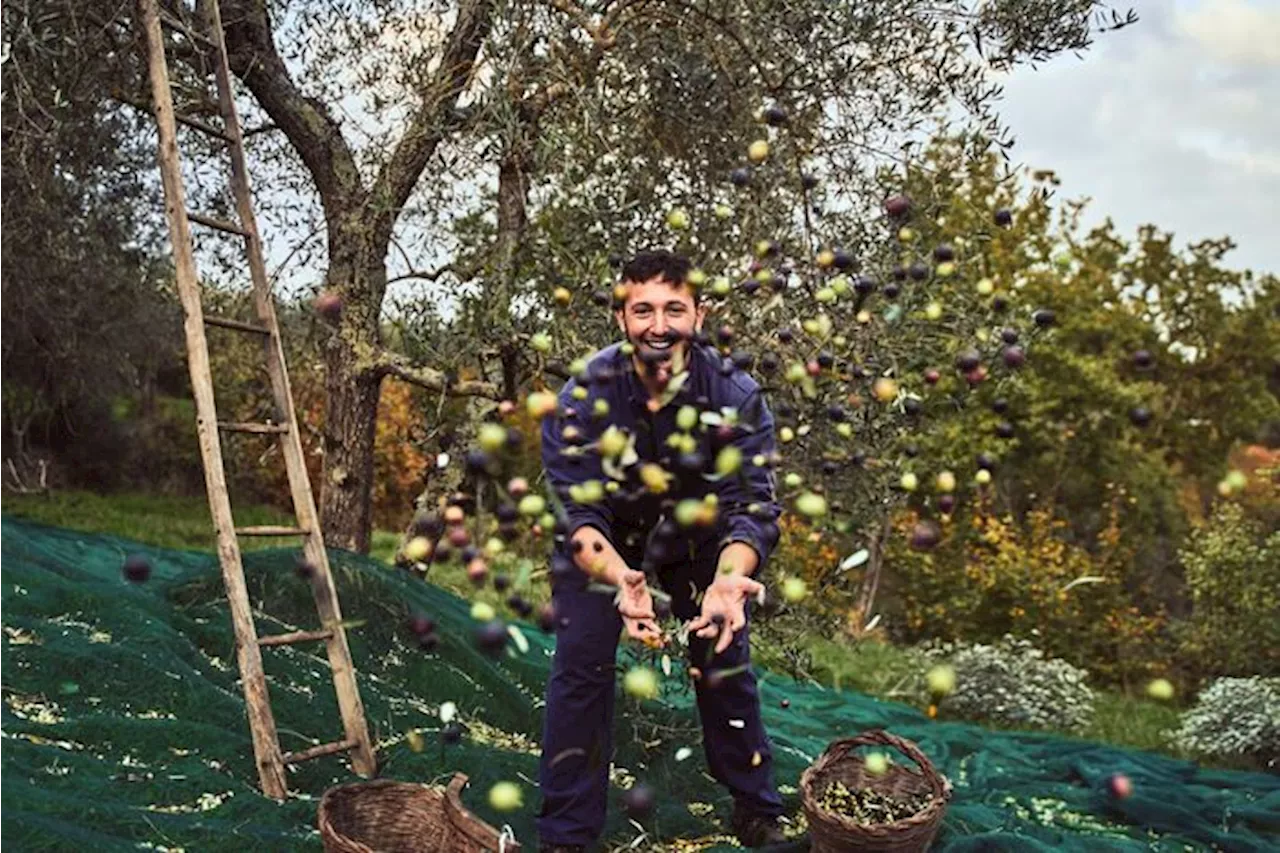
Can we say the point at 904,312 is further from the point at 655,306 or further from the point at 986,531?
the point at 986,531

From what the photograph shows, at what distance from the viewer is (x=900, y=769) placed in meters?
4.75

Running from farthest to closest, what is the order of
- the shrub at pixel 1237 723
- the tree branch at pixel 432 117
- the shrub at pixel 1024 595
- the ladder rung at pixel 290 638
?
the shrub at pixel 1024 595 → the shrub at pixel 1237 723 → the tree branch at pixel 432 117 → the ladder rung at pixel 290 638

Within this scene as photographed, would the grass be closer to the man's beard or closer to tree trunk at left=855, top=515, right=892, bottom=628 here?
the man's beard

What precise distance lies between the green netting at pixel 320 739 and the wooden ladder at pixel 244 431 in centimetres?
19

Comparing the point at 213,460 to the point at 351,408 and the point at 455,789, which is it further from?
the point at 351,408

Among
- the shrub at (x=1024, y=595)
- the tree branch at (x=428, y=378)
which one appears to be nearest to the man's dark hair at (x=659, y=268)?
the tree branch at (x=428, y=378)

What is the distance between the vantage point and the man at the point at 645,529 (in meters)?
3.99

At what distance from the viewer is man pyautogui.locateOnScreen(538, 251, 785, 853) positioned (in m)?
3.99

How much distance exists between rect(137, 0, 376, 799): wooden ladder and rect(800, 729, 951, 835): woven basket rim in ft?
6.39

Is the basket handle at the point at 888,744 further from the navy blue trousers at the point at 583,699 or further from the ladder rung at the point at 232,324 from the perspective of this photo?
the ladder rung at the point at 232,324

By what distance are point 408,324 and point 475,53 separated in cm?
184

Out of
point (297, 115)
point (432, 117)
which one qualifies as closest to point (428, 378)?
point (432, 117)

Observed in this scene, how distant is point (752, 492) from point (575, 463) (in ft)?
1.97

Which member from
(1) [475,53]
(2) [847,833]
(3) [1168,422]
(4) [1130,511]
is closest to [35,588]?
(1) [475,53]
